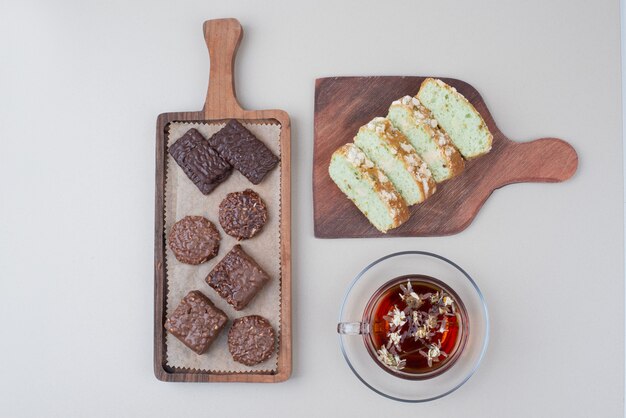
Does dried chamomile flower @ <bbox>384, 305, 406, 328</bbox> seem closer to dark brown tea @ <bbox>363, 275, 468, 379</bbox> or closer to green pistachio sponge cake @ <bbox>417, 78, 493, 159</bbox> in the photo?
dark brown tea @ <bbox>363, 275, 468, 379</bbox>

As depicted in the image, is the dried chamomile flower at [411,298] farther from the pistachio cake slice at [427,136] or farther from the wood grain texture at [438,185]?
the pistachio cake slice at [427,136]

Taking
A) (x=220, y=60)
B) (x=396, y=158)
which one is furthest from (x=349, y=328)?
(x=220, y=60)

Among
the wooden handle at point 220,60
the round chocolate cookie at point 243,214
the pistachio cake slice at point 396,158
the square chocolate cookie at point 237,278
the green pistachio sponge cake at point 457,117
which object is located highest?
the wooden handle at point 220,60

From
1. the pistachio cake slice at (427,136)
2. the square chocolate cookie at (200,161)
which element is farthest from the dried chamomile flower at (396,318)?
the square chocolate cookie at (200,161)

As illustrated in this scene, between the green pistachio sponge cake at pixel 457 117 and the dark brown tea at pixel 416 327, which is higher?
the green pistachio sponge cake at pixel 457 117

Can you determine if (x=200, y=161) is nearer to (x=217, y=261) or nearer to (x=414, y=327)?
(x=217, y=261)

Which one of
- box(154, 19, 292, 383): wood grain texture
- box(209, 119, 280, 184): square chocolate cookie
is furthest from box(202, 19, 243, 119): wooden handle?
box(209, 119, 280, 184): square chocolate cookie
